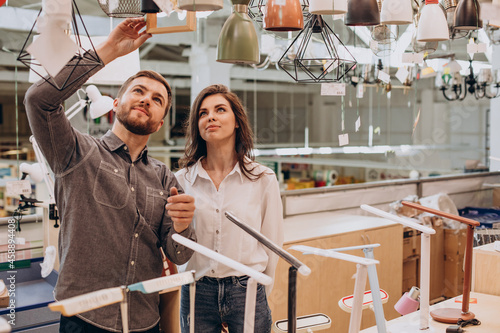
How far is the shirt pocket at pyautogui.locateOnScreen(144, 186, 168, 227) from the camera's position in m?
1.75

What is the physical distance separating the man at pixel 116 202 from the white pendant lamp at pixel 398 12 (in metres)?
0.75

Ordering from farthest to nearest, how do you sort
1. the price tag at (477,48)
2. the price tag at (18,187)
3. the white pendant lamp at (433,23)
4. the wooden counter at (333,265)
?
the price tag at (477,48)
the wooden counter at (333,265)
the price tag at (18,187)
the white pendant lamp at (433,23)

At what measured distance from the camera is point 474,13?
1943mm

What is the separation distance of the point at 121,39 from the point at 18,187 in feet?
5.24

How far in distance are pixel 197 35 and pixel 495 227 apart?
375 centimetres

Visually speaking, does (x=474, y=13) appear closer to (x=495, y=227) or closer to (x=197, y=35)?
(x=495, y=227)

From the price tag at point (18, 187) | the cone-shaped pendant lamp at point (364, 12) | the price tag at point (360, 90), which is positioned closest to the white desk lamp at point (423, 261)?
the cone-shaped pendant lamp at point (364, 12)

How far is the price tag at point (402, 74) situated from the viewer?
159 inches

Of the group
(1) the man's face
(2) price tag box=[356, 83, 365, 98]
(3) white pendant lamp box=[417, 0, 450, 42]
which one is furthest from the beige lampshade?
(2) price tag box=[356, 83, 365, 98]

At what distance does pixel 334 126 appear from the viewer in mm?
8570

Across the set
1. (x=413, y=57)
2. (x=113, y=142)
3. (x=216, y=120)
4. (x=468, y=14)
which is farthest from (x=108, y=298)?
(x=413, y=57)

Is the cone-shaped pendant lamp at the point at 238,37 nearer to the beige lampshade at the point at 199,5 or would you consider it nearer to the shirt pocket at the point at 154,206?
the beige lampshade at the point at 199,5

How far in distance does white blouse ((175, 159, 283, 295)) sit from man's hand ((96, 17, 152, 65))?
63cm

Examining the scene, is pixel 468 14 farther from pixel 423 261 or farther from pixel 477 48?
pixel 477 48
